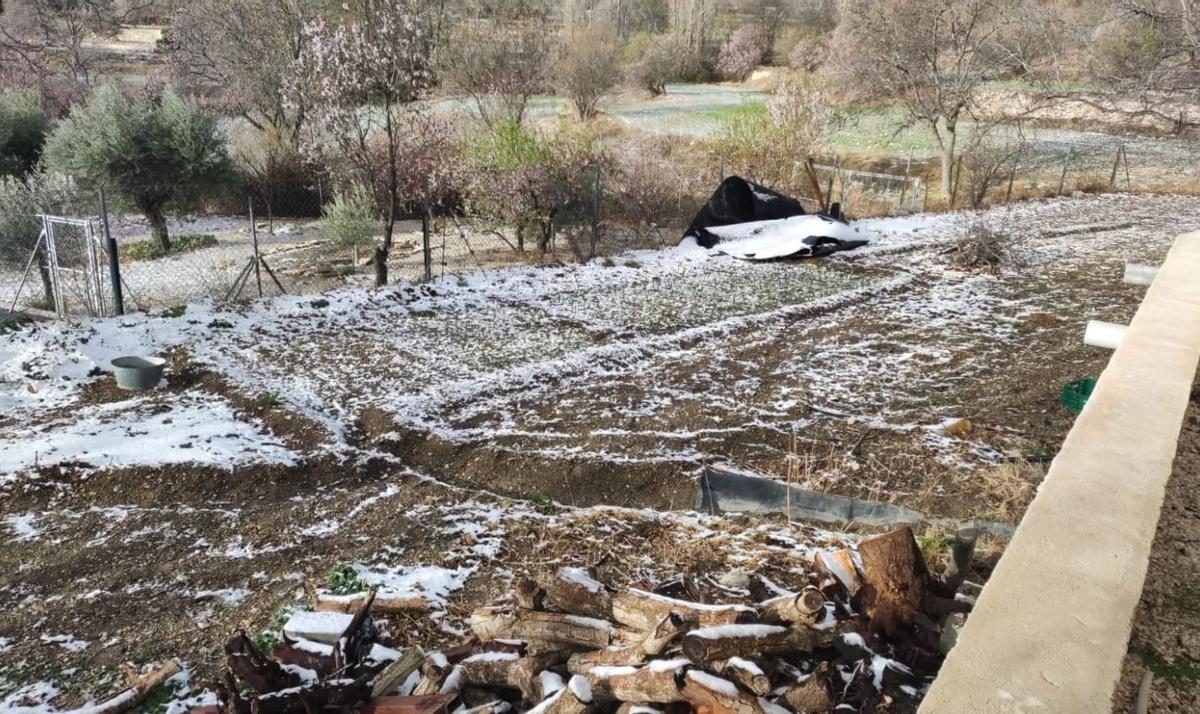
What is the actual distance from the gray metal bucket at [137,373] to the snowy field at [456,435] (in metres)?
0.17

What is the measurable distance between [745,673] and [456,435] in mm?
3594

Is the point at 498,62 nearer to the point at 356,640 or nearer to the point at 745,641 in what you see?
the point at 356,640

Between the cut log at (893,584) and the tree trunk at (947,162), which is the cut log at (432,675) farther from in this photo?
the tree trunk at (947,162)

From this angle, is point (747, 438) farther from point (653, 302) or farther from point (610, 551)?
point (653, 302)

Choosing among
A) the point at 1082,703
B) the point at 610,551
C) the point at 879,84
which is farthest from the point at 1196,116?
the point at 879,84

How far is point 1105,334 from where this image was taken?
158 inches

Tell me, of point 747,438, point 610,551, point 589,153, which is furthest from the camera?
point 589,153

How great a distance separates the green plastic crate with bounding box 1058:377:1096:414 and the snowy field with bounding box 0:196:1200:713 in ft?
0.35

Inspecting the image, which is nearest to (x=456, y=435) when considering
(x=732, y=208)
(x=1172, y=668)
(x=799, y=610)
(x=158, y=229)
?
(x=799, y=610)

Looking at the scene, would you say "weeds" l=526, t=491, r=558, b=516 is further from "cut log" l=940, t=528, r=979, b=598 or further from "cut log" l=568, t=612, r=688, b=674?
"cut log" l=940, t=528, r=979, b=598

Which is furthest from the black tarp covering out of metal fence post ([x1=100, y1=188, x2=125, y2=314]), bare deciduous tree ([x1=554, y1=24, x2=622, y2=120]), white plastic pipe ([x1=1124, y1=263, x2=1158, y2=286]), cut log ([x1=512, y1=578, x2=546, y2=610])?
bare deciduous tree ([x1=554, y1=24, x2=622, y2=120])

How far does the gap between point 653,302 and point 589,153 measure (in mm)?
6443

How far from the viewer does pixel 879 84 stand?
21.2 metres

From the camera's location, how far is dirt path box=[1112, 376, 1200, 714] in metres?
1.84
